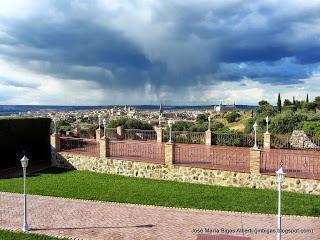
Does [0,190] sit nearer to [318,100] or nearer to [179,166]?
[179,166]

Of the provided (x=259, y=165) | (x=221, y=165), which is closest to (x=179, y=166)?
(x=221, y=165)

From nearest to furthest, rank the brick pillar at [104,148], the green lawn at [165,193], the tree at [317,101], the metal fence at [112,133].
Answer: the green lawn at [165,193], the brick pillar at [104,148], the metal fence at [112,133], the tree at [317,101]

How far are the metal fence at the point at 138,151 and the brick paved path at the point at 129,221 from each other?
5555 millimetres

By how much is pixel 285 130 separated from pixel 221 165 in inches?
689

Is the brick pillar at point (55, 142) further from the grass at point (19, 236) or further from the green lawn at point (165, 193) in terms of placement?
the grass at point (19, 236)

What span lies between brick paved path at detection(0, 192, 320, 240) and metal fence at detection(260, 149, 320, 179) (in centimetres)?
379

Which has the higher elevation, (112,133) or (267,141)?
(112,133)

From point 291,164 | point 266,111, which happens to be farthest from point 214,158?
point 266,111

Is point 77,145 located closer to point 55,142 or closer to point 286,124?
point 55,142

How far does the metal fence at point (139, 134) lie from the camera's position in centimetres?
2355

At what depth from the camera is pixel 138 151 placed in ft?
62.4

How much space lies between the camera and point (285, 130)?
102 feet

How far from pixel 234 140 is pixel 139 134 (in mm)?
6229

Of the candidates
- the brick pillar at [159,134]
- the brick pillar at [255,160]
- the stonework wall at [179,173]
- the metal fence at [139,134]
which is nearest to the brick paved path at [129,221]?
the stonework wall at [179,173]
